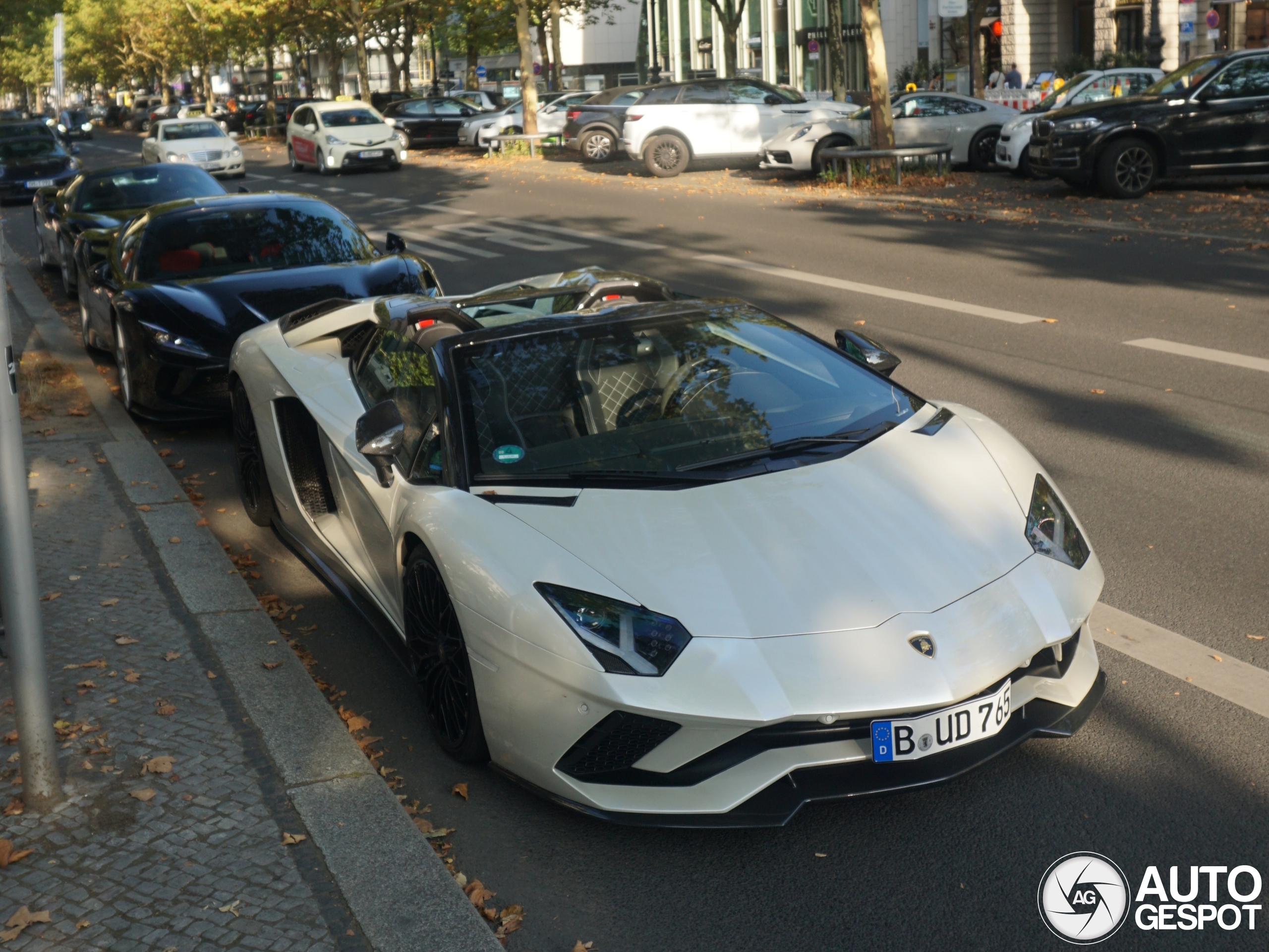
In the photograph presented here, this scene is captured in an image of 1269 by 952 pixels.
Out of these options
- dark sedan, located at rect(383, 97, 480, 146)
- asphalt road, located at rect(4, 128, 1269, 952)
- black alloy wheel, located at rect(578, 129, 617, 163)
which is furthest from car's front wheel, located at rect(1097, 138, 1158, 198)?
dark sedan, located at rect(383, 97, 480, 146)

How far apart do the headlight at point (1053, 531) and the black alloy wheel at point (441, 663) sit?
1.68 metres

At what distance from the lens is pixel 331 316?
605 cm

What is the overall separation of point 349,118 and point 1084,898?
3226 cm

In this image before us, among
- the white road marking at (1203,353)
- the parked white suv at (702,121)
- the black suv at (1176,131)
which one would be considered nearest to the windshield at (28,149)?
the parked white suv at (702,121)

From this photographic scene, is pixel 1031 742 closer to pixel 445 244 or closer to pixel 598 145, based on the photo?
pixel 445 244

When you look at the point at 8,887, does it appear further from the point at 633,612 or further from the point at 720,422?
the point at 720,422

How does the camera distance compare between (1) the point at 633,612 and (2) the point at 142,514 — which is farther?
(2) the point at 142,514

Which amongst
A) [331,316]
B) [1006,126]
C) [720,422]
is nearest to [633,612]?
[720,422]

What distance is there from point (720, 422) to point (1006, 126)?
61.4ft

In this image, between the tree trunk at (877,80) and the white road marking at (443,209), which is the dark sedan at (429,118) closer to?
the white road marking at (443,209)

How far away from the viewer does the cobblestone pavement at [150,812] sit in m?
3.27

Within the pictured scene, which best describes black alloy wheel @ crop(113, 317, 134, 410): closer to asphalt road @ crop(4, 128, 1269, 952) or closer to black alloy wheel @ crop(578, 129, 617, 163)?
asphalt road @ crop(4, 128, 1269, 952)

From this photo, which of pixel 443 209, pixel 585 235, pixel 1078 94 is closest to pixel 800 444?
pixel 585 235

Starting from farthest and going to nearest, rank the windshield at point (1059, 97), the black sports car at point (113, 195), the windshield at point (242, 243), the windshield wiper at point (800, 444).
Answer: the windshield at point (1059, 97) < the black sports car at point (113, 195) < the windshield at point (242, 243) < the windshield wiper at point (800, 444)
